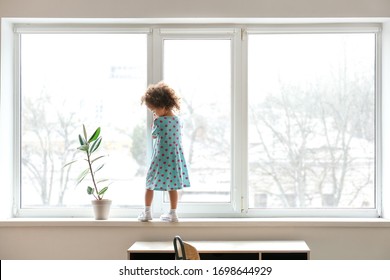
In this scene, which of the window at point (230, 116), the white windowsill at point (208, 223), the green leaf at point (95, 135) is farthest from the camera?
the window at point (230, 116)

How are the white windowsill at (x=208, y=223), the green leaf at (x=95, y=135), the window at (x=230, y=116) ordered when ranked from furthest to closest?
the window at (x=230, y=116), the green leaf at (x=95, y=135), the white windowsill at (x=208, y=223)

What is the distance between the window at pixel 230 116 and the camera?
561 cm

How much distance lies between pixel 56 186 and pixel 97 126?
0.56m

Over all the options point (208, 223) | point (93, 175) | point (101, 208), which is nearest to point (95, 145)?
point (93, 175)

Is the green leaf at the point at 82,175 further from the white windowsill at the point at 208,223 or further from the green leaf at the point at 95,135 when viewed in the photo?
the white windowsill at the point at 208,223

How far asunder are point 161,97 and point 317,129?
1223 millimetres

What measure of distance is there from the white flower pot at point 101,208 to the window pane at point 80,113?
0.19 meters

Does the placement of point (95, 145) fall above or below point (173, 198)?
above

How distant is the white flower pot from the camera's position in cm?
543

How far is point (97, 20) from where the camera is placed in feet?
18.0

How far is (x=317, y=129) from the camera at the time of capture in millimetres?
5617

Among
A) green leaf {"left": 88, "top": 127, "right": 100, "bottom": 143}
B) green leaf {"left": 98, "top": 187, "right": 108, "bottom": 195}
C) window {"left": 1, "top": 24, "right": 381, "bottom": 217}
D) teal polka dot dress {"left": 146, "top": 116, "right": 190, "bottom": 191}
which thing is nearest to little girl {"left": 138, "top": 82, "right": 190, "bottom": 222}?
teal polka dot dress {"left": 146, "top": 116, "right": 190, "bottom": 191}

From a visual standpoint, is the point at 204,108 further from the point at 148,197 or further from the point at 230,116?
the point at 148,197

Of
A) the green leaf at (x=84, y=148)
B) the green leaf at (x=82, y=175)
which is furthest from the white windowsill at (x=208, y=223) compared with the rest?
the green leaf at (x=84, y=148)
